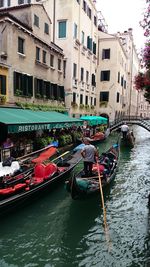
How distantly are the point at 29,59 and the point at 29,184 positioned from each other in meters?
10.2

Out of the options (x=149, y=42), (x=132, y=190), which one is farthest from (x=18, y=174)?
(x=149, y=42)

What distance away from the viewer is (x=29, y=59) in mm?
16078

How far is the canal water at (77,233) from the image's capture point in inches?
211

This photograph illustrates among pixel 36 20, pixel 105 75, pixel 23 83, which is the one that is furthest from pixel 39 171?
pixel 105 75

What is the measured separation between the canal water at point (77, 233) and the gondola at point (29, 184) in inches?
15.0

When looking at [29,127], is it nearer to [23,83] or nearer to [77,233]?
[23,83]

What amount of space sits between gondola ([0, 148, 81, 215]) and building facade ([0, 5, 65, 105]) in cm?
584

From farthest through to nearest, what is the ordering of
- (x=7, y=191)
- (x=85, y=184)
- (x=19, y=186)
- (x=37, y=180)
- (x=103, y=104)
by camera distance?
(x=103, y=104), (x=37, y=180), (x=85, y=184), (x=19, y=186), (x=7, y=191)

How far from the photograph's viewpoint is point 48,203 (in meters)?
8.33

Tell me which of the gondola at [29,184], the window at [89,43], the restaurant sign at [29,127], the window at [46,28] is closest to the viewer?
the gondola at [29,184]

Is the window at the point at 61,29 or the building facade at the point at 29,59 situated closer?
the building facade at the point at 29,59

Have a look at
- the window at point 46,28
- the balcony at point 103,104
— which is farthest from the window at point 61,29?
the balcony at point 103,104

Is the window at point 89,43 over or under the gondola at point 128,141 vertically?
over

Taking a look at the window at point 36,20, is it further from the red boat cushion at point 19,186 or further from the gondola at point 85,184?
the red boat cushion at point 19,186
